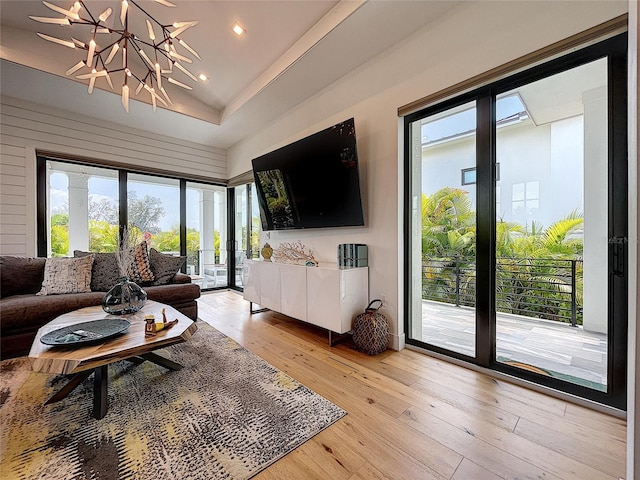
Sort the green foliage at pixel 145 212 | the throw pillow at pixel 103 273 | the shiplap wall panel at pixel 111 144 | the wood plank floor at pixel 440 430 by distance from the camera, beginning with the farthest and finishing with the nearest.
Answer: the green foliage at pixel 145 212, the shiplap wall panel at pixel 111 144, the throw pillow at pixel 103 273, the wood plank floor at pixel 440 430

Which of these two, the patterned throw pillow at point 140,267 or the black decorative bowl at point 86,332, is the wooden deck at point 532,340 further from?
the patterned throw pillow at point 140,267

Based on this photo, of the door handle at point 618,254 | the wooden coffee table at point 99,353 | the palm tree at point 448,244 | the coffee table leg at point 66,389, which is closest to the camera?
the wooden coffee table at point 99,353

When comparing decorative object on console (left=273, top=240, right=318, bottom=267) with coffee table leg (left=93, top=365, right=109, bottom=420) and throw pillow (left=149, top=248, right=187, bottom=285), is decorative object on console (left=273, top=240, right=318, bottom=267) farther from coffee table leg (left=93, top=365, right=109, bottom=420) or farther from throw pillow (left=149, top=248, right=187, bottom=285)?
coffee table leg (left=93, top=365, right=109, bottom=420)

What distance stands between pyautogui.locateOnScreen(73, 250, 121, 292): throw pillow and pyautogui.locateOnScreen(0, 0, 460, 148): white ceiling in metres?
2.09

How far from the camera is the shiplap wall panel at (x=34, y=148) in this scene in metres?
3.41

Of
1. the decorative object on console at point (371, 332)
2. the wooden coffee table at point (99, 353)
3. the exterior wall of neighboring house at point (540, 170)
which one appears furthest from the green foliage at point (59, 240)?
the exterior wall of neighboring house at point (540, 170)

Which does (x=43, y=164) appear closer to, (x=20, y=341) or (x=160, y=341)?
(x=20, y=341)

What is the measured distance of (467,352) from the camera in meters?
2.29

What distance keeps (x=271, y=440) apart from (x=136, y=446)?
2.29ft

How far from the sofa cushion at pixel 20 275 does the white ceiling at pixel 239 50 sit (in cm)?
211

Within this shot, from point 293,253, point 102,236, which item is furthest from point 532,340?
point 102,236

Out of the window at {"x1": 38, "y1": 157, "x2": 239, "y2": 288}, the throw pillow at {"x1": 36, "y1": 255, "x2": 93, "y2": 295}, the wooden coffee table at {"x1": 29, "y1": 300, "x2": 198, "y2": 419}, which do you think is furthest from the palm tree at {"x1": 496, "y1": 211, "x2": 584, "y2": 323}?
the window at {"x1": 38, "y1": 157, "x2": 239, "y2": 288}

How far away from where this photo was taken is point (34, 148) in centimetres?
360

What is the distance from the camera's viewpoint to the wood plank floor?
1.26 m
